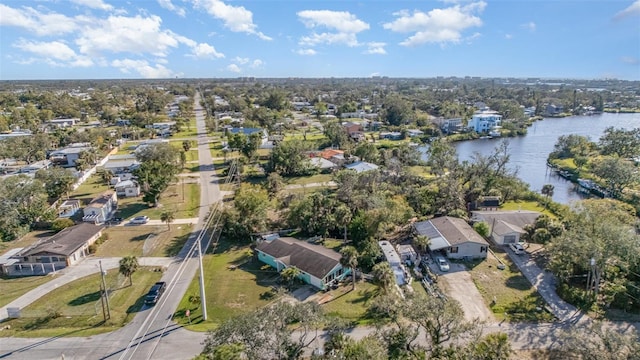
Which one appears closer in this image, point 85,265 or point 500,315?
point 500,315

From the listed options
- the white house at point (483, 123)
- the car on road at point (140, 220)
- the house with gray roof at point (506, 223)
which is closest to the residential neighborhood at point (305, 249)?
the house with gray roof at point (506, 223)

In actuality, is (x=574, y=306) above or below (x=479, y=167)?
below

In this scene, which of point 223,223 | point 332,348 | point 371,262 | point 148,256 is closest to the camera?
point 332,348

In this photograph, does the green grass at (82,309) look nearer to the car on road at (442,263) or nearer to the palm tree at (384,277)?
the palm tree at (384,277)

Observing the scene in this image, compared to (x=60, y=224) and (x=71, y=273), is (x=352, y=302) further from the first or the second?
(x=60, y=224)

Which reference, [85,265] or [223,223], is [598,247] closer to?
[223,223]

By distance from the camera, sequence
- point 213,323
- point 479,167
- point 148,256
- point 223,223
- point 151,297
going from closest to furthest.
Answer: point 213,323 → point 151,297 → point 148,256 → point 223,223 → point 479,167

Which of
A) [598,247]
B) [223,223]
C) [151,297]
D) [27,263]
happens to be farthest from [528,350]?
[27,263]
